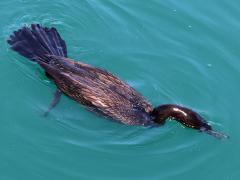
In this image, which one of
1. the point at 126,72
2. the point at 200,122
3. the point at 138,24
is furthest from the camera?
the point at 138,24

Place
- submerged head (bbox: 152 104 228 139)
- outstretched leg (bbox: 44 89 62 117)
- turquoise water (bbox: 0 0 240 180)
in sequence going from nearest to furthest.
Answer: turquoise water (bbox: 0 0 240 180) → submerged head (bbox: 152 104 228 139) → outstretched leg (bbox: 44 89 62 117)

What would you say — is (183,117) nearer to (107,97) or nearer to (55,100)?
(107,97)

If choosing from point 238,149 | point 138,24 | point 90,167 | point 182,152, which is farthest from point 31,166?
point 138,24

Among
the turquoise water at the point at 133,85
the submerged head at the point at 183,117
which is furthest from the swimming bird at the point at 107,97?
the turquoise water at the point at 133,85

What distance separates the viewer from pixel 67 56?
834 cm

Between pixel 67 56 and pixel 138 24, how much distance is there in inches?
57.1

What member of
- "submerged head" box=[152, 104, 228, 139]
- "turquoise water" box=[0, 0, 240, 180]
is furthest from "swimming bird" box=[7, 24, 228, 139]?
"turquoise water" box=[0, 0, 240, 180]

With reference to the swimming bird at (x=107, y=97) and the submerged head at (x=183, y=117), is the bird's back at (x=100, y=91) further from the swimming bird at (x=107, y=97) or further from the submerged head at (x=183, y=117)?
the submerged head at (x=183, y=117)

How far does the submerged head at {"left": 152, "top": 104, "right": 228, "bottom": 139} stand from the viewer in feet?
24.5

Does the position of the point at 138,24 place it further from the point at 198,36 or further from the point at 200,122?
the point at 200,122

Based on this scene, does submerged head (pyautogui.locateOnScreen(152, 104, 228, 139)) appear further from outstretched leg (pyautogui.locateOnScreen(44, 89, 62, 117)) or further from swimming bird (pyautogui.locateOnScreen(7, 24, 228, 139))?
outstretched leg (pyautogui.locateOnScreen(44, 89, 62, 117))

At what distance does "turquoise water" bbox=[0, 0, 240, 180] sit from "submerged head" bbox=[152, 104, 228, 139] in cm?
17

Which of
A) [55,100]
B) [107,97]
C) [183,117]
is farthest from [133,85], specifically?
[55,100]

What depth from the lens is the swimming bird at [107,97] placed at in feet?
24.8
